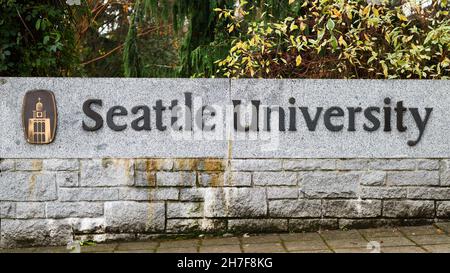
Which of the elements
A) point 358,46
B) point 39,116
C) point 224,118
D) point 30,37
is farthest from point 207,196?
point 30,37

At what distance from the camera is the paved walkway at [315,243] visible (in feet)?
12.9

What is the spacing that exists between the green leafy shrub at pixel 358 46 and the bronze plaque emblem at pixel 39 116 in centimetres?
186

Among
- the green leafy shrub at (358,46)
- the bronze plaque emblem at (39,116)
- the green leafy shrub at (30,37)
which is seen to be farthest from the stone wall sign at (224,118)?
the green leafy shrub at (30,37)

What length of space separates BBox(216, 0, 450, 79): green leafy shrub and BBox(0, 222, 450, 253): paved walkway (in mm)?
1519

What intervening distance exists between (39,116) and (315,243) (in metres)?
2.59

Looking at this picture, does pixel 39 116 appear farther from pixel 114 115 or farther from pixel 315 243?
pixel 315 243

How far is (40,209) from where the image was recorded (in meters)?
4.34

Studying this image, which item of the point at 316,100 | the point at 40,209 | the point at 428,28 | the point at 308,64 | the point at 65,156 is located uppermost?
the point at 428,28

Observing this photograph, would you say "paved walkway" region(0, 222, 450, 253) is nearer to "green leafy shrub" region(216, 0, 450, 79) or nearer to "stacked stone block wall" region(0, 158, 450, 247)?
"stacked stone block wall" region(0, 158, 450, 247)

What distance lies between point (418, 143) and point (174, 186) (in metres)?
2.21

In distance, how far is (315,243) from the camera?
4098 mm
